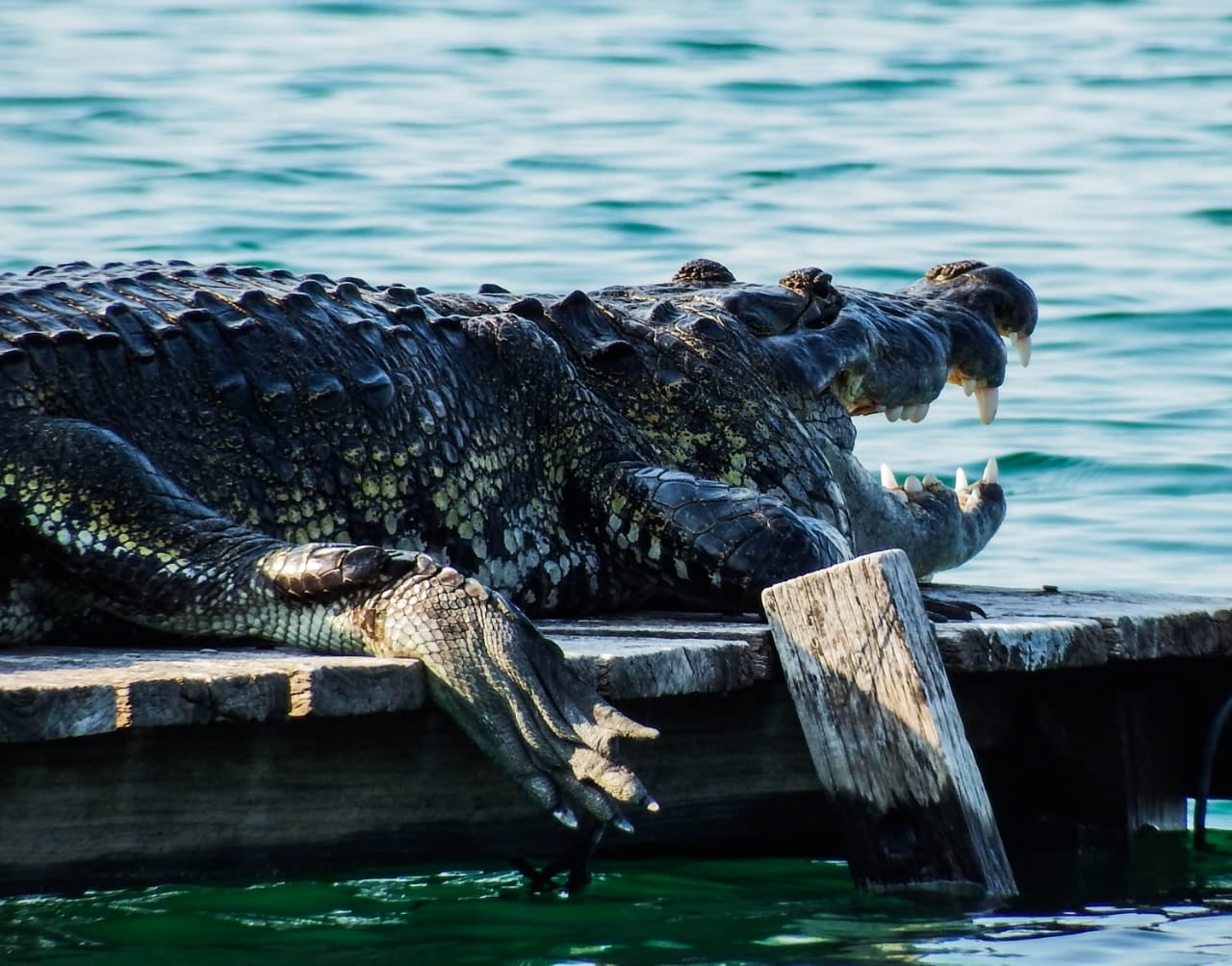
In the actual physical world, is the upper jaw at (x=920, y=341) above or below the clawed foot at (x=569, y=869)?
above

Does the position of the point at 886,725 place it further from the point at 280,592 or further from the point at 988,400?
the point at 988,400

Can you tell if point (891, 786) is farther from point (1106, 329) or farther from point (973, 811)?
point (1106, 329)

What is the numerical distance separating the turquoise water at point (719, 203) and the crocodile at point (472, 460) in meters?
0.47

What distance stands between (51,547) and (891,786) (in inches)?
58.4

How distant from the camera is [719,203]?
42.1ft

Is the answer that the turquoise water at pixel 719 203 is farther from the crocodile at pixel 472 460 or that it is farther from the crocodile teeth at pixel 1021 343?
the crocodile teeth at pixel 1021 343

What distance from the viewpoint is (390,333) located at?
449cm

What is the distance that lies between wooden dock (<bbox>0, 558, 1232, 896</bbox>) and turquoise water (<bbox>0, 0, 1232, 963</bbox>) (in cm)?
16

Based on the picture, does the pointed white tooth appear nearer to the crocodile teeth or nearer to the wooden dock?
the crocodile teeth

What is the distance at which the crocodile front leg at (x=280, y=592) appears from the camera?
340 cm

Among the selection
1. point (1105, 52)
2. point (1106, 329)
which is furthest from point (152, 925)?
point (1105, 52)

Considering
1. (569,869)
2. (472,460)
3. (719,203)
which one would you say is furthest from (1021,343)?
(719,203)

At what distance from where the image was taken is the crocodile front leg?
340cm

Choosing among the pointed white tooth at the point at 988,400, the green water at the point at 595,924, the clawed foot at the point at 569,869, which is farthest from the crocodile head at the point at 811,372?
the clawed foot at the point at 569,869
